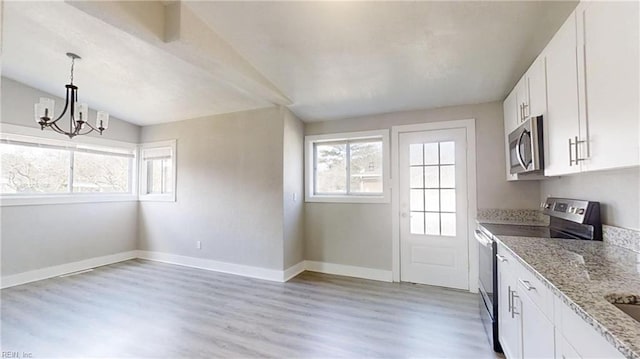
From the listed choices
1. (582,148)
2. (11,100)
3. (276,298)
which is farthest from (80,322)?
(582,148)

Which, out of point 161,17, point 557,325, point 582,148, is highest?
point 161,17

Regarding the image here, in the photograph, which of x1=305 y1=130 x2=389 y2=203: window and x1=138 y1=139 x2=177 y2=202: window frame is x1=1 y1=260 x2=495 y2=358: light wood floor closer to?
x1=305 y1=130 x2=389 y2=203: window

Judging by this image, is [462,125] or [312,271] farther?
[312,271]

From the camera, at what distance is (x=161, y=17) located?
7.29 feet

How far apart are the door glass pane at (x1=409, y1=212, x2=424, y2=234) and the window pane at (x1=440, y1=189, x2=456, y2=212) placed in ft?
0.95

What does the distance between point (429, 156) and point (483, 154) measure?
61 cm

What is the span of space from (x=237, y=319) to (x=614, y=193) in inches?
124

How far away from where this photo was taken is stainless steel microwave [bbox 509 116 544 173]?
2.03 m

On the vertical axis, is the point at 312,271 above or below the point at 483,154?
below

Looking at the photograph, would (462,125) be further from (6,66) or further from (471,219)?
(6,66)

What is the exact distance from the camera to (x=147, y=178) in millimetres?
5281

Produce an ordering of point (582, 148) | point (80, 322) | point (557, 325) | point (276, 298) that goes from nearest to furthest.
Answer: point (557, 325)
point (582, 148)
point (80, 322)
point (276, 298)

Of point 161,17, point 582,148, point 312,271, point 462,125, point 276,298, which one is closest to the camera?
point 582,148

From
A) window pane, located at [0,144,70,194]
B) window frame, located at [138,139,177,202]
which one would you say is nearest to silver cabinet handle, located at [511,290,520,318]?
window frame, located at [138,139,177,202]
